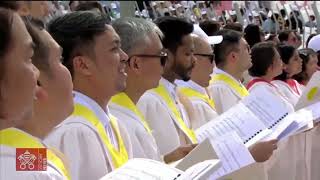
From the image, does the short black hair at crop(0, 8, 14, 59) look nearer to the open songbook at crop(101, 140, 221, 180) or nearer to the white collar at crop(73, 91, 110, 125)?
the open songbook at crop(101, 140, 221, 180)

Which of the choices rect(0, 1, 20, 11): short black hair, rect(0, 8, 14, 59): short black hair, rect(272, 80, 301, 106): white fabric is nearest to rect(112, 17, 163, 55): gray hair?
rect(0, 8, 14, 59): short black hair

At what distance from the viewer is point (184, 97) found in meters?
3.90

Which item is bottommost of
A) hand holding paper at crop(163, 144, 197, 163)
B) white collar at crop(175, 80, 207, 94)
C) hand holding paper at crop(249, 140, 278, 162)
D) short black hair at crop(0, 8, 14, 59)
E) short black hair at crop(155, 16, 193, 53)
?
white collar at crop(175, 80, 207, 94)

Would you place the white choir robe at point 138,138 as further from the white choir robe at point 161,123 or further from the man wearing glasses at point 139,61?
the white choir robe at point 161,123

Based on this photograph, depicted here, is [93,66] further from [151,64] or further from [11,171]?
[11,171]

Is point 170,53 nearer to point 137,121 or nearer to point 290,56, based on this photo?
point 137,121

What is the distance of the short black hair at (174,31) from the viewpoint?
11.8 feet

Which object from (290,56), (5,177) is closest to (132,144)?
(5,177)

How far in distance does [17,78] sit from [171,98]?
78.4 inches

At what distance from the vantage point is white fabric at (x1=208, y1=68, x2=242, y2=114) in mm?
4730

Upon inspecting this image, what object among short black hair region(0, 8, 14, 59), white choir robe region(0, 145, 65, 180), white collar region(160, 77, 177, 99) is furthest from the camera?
white collar region(160, 77, 177, 99)

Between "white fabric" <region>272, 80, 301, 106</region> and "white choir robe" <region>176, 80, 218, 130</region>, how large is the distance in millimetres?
1294

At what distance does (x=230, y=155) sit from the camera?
2.46 m

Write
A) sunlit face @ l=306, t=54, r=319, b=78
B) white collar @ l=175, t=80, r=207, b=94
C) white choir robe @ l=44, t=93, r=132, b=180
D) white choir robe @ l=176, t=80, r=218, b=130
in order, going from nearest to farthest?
Result: white choir robe @ l=44, t=93, r=132, b=180 < white choir robe @ l=176, t=80, r=218, b=130 < white collar @ l=175, t=80, r=207, b=94 < sunlit face @ l=306, t=54, r=319, b=78
